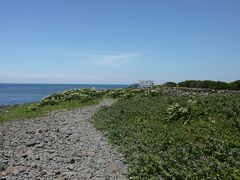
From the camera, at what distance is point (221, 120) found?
648 inches

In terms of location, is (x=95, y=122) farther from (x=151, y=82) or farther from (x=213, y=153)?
(x=151, y=82)

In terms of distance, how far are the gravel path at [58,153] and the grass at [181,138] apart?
2.22 ft

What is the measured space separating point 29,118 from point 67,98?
30.9 feet

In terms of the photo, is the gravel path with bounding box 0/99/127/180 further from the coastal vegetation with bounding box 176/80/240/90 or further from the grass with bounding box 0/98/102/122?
the coastal vegetation with bounding box 176/80/240/90

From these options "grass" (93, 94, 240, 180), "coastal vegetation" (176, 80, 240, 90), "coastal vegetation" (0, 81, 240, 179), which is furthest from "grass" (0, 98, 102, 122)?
"coastal vegetation" (176, 80, 240, 90)

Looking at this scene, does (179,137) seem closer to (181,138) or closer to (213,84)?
(181,138)

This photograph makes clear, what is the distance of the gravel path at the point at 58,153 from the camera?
41.3 feet

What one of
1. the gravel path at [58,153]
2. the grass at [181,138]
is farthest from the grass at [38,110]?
the grass at [181,138]

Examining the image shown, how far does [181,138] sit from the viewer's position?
47.8 feet

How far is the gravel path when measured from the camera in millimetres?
12578

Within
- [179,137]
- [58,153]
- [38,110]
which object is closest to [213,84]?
[38,110]

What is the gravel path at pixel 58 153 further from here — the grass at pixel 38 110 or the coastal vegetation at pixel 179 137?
the grass at pixel 38 110

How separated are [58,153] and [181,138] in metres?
4.97

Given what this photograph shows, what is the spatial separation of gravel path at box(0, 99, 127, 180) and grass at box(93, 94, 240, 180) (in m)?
0.68
